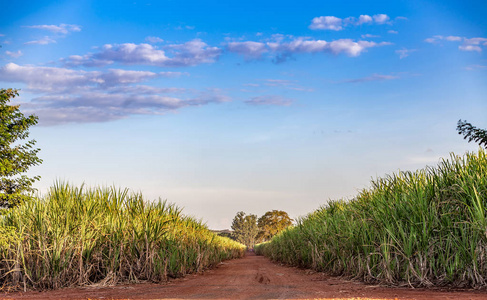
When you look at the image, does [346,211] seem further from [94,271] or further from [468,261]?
[94,271]

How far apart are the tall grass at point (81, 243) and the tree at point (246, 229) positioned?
337 feet

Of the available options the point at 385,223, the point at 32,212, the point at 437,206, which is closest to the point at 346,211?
the point at 385,223

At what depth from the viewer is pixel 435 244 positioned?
8266mm

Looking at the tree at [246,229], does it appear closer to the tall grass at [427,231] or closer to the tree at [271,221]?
the tree at [271,221]

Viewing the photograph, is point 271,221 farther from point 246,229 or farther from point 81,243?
point 81,243

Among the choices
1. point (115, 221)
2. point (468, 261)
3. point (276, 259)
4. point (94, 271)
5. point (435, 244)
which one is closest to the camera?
point (468, 261)

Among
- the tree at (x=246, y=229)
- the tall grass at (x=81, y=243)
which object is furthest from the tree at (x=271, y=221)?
the tall grass at (x=81, y=243)

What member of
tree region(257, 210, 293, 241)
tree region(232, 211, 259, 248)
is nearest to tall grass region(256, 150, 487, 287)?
tree region(257, 210, 293, 241)

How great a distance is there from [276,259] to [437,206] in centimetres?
1887

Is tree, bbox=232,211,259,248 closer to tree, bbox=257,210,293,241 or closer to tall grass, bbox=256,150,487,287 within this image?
tree, bbox=257,210,293,241

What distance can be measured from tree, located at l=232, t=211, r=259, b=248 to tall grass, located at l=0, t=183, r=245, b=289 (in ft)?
337

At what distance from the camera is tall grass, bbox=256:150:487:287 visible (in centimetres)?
768

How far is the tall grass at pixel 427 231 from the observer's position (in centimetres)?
768

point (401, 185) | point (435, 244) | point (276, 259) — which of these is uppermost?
point (401, 185)
